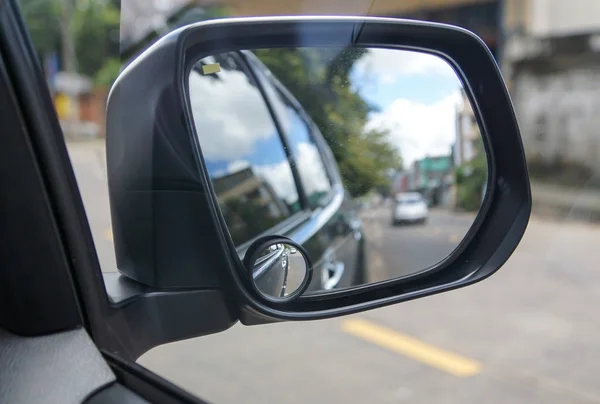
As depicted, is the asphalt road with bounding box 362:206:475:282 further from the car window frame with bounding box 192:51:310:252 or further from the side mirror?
the car window frame with bounding box 192:51:310:252

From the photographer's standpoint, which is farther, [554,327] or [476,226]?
[554,327]

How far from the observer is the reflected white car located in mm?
2114

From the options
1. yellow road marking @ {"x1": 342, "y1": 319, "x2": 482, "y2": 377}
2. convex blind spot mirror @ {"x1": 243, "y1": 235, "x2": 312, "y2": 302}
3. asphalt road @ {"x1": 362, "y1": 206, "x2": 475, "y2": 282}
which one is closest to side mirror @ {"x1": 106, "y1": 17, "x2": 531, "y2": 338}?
convex blind spot mirror @ {"x1": 243, "y1": 235, "x2": 312, "y2": 302}

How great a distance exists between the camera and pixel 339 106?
177 centimetres

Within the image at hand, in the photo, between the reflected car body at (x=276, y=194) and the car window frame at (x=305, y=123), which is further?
the car window frame at (x=305, y=123)

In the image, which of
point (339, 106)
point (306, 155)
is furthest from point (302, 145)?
point (339, 106)

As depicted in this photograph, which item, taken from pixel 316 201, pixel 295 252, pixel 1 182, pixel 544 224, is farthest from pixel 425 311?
pixel 1 182

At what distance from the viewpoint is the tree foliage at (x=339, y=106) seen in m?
1.59

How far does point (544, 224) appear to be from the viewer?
15.4ft

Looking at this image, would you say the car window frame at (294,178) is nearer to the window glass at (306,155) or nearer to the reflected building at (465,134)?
the window glass at (306,155)

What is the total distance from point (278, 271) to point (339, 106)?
62 centimetres

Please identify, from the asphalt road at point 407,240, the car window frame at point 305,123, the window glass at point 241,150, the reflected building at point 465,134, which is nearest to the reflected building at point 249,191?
the window glass at point 241,150

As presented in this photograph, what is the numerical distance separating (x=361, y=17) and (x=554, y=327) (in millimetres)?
2882

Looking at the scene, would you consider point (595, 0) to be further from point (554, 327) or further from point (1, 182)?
point (1, 182)
